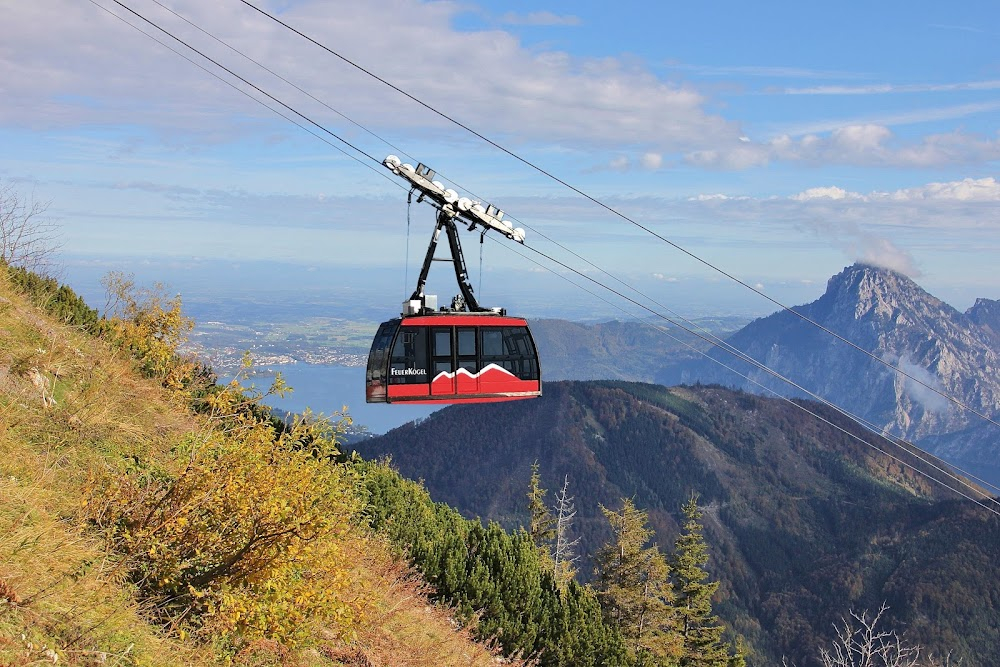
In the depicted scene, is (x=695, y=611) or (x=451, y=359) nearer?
(x=451, y=359)

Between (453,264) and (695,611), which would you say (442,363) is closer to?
(453,264)

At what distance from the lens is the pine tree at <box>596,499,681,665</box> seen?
55.5 m

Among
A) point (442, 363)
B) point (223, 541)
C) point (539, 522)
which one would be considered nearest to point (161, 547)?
point (223, 541)

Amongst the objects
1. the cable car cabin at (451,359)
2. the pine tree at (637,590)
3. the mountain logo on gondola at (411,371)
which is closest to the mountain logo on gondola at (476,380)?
the cable car cabin at (451,359)

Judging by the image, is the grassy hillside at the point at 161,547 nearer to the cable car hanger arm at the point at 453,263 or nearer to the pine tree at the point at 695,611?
the cable car hanger arm at the point at 453,263

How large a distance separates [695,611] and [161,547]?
5601 cm

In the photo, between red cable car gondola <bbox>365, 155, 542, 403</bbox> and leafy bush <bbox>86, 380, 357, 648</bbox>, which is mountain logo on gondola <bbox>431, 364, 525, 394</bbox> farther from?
leafy bush <bbox>86, 380, 357, 648</bbox>

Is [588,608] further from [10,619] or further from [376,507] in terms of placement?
[10,619]

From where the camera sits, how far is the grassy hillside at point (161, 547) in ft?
29.1

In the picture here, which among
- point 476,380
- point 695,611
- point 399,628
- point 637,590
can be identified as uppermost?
point 476,380

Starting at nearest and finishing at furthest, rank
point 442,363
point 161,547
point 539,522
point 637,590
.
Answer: point 161,547, point 442,363, point 637,590, point 539,522

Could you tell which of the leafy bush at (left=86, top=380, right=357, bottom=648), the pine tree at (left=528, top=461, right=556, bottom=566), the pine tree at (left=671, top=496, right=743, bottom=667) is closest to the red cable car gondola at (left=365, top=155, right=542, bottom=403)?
the leafy bush at (left=86, top=380, right=357, bottom=648)

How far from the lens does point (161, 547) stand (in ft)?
33.9

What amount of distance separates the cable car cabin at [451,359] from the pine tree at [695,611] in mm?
43866
